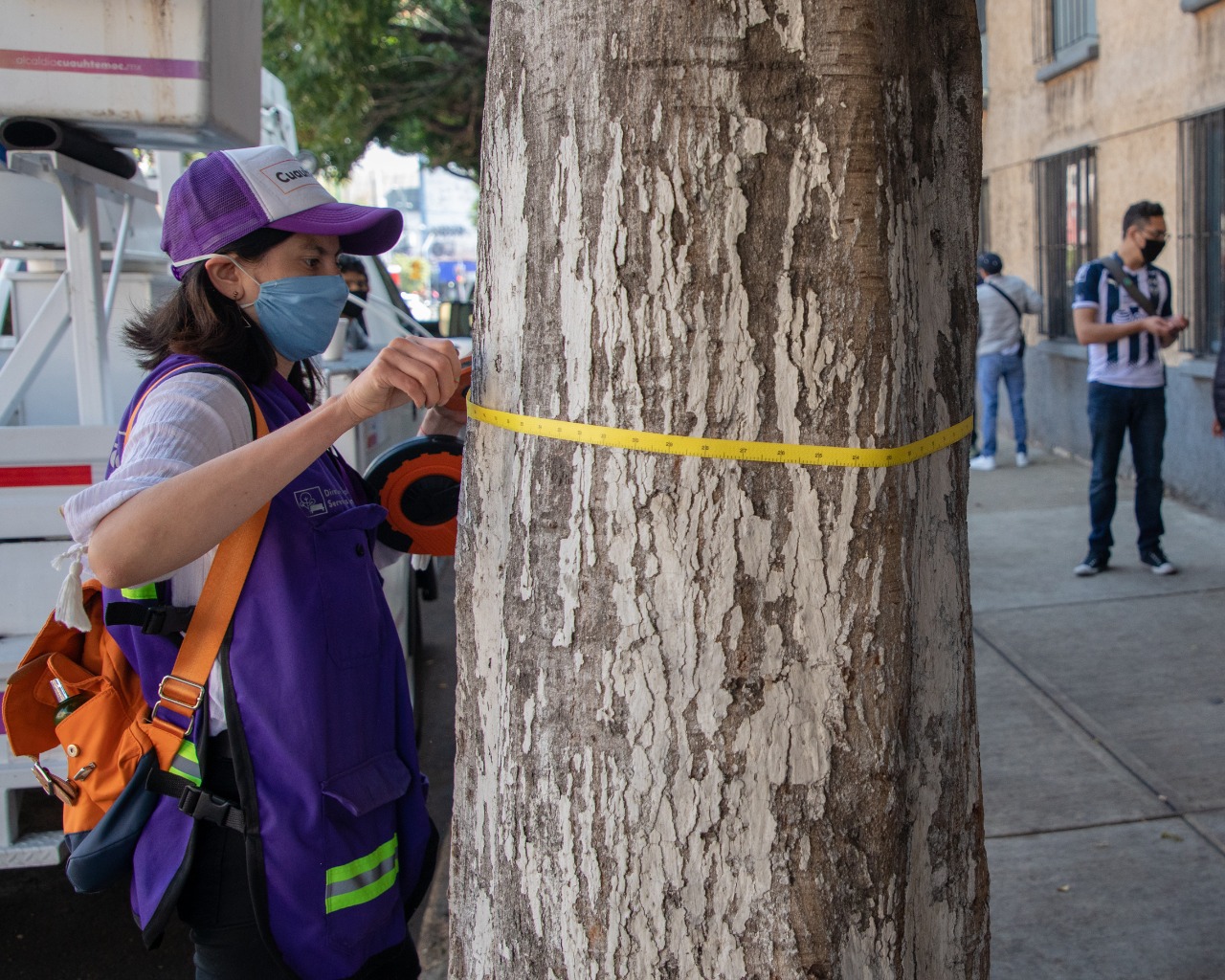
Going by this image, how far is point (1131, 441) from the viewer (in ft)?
21.9

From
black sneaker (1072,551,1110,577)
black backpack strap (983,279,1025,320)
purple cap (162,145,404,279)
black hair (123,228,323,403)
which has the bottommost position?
black sneaker (1072,551,1110,577)

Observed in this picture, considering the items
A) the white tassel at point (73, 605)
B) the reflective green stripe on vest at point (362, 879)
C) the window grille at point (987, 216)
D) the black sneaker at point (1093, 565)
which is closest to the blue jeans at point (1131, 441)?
the black sneaker at point (1093, 565)

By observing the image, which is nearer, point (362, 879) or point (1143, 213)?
point (362, 879)

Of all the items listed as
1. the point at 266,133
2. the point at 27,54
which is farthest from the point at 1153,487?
the point at 27,54

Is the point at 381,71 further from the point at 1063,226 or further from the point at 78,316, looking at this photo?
the point at 78,316

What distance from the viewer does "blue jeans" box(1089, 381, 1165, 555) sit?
261 inches

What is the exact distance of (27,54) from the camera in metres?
3.51

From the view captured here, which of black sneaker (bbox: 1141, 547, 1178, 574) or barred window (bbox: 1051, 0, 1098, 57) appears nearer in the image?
black sneaker (bbox: 1141, 547, 1178, 574)

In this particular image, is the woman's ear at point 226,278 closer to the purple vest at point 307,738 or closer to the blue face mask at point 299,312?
the blue face mask at point 299,312

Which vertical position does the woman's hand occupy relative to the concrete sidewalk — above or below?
above

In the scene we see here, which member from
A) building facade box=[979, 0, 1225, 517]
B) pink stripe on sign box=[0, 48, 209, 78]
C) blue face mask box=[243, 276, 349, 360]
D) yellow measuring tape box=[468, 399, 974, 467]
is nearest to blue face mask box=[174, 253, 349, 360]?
blue face mask box=[243, 276, 349, 360]

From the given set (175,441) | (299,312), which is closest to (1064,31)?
(299,312)

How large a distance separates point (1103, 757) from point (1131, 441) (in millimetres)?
2537

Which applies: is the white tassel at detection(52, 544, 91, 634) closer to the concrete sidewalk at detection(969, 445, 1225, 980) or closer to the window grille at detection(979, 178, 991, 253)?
the concrete sidewalk at detection(969, 445, 1225, 980)
